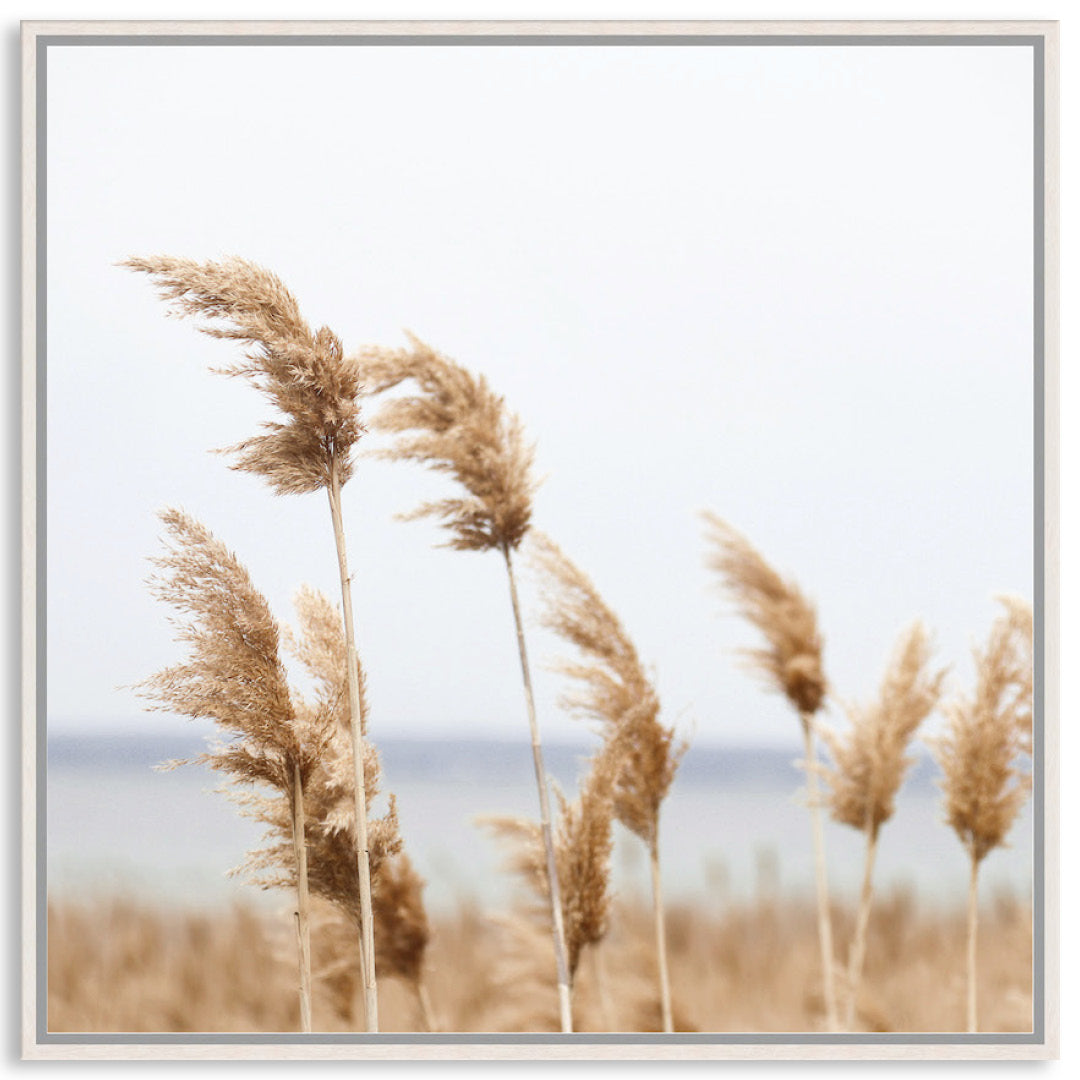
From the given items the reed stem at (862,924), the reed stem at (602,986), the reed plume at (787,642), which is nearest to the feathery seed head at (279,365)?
the reed plume at (787,642)

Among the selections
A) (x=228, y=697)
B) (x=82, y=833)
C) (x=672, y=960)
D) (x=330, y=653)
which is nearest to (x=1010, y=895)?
(x=672, y=960)

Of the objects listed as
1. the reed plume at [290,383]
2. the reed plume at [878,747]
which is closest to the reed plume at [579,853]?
the reed plume at [290,383]

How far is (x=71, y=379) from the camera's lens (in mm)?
2449

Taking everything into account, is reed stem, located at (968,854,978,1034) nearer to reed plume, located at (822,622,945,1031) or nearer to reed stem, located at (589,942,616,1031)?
reed plume, located at (822,622,945,1031)

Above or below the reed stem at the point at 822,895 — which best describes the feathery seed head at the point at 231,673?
above

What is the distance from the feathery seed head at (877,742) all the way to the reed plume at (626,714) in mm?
296

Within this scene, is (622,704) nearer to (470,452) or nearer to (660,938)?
(660,938)

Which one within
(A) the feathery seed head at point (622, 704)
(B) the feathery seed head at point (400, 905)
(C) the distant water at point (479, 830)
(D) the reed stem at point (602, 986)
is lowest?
(D) the reed stem at point (602, 986)

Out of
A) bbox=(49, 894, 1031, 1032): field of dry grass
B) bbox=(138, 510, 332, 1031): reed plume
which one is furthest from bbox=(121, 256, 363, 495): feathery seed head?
bbox=(49, 894, 1031, 1032): field of dry grass

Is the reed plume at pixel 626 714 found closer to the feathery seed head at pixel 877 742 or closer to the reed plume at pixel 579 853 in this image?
the reed plume at pixel 579 853

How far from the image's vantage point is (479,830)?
2.38 metres

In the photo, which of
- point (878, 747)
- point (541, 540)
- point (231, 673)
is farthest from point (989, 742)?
point (231, 673)

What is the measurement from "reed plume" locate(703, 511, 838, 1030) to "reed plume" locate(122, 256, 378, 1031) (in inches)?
27.0

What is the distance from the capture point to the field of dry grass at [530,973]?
7.84 feet
